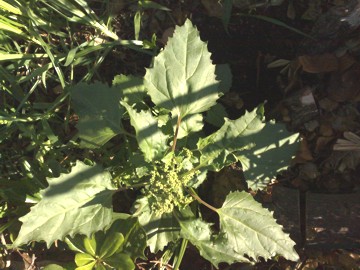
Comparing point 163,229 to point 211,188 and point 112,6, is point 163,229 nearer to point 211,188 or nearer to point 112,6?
point 211,188

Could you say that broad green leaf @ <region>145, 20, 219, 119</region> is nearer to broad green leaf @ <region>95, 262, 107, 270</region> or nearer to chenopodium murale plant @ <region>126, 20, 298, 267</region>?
chenopodium murale plant @ <region>126, 20, 298, 267</region>

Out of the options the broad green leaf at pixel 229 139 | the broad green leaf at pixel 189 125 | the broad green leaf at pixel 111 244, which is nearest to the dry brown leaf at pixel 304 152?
the broad green leaf at pixel 229 139

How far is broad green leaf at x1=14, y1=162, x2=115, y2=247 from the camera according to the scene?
1402mm

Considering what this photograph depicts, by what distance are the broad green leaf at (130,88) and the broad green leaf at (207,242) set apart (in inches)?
17.9

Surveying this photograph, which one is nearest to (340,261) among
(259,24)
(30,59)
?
(259,24)

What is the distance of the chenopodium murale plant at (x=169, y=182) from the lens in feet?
4.54

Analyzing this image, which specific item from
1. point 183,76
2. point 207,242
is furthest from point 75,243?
point 183,76

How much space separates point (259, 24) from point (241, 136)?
0.63 m

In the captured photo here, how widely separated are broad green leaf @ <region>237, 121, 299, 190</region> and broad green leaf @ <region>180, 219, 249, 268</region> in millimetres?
219

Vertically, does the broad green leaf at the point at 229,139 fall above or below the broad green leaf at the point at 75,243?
above

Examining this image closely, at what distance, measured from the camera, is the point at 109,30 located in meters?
1.78

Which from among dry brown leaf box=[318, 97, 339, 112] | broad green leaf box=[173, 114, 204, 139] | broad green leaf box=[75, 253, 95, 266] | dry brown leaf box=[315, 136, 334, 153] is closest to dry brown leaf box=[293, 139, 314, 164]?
dry brown leaf box=[315, 136, 334, 153]

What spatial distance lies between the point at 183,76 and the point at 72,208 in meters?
0.53

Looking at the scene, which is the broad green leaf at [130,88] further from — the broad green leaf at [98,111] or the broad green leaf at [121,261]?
the broad green leaf at [121,261]
